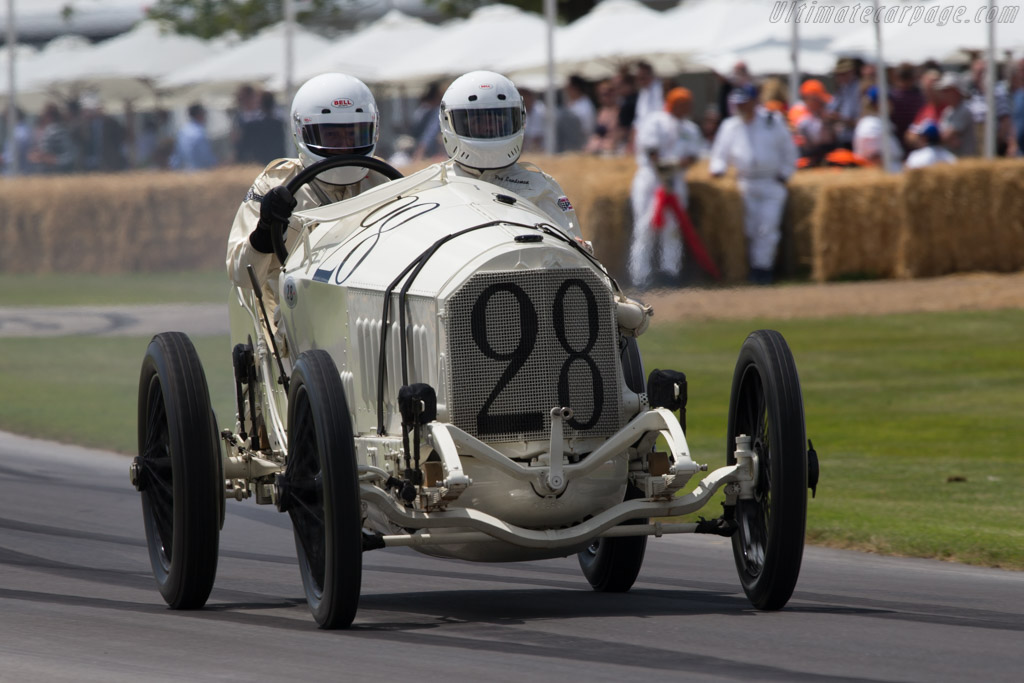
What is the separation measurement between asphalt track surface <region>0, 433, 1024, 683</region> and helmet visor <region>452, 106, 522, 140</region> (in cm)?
187

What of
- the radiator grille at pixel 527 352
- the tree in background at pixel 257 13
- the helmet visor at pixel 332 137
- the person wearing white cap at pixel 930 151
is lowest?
the person wearing white cap at pixel 930 151

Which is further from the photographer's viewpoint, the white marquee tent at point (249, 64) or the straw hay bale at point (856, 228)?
the white marquee tent at point (249, 64)

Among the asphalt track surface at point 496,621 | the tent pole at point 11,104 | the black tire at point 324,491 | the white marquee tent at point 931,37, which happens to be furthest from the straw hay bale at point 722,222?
the tent pole at point 11,104

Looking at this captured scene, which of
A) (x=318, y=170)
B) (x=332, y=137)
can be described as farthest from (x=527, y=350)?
(x=332, y=137)

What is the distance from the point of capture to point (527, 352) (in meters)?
6.20

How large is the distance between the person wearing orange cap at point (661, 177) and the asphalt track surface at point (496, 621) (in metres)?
11.4

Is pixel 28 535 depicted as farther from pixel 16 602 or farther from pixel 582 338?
pixel 582 338

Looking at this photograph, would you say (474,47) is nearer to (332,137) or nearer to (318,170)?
(332,137)

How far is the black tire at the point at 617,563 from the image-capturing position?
7109 mm

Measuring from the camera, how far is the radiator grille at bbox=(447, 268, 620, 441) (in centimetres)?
614

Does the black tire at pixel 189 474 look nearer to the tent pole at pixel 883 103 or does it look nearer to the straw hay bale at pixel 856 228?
the straw hay bale at pixel 856 228

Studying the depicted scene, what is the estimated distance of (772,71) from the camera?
1112 inches

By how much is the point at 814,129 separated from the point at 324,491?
17624mm

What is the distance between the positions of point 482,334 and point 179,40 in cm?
3603
